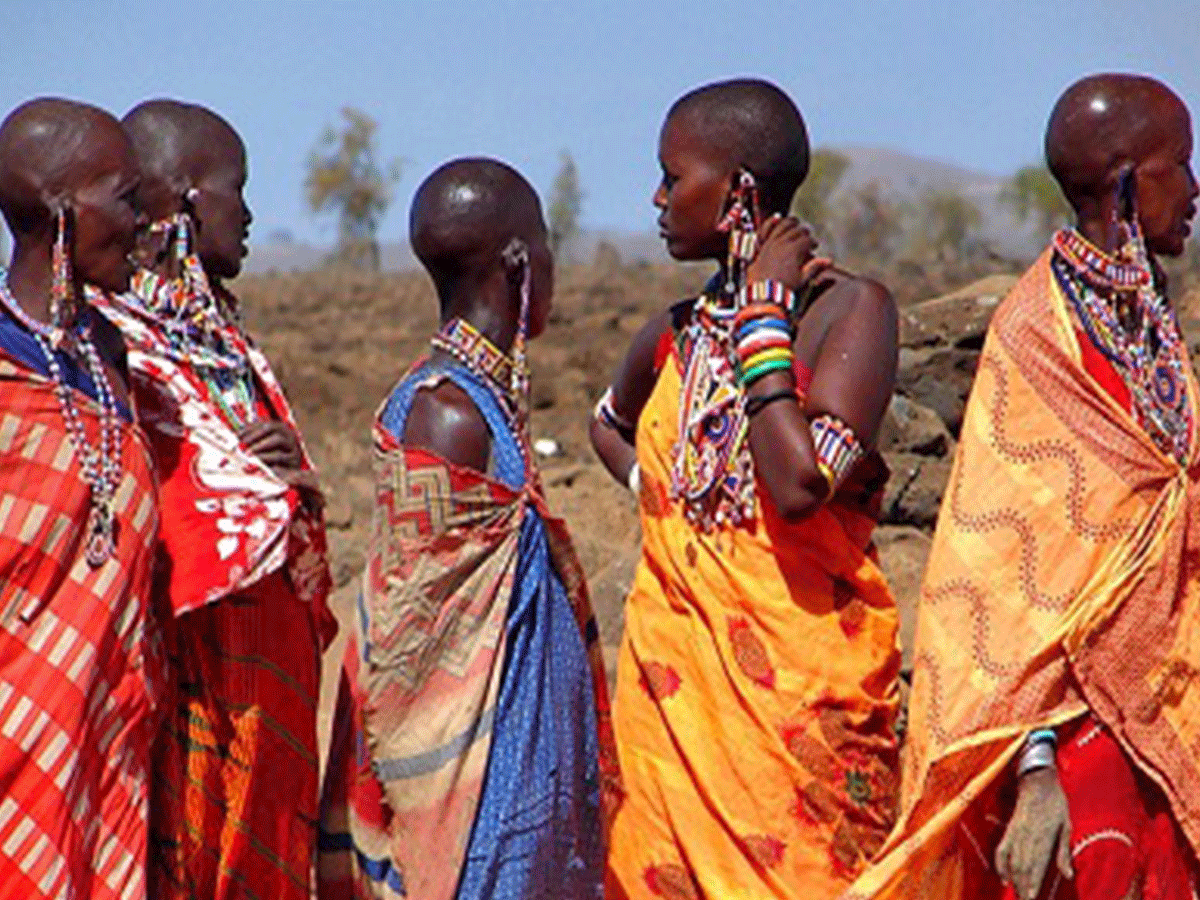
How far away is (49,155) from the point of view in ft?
15.8

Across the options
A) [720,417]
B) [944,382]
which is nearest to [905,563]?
[944,382]

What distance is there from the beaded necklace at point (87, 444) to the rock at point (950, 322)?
3.98 m

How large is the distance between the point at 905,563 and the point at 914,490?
1.09 feet

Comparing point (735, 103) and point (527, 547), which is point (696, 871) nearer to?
point (527, 547)

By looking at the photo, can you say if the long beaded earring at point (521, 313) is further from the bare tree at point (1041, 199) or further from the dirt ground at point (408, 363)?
the bare tree at point (1041, 199)

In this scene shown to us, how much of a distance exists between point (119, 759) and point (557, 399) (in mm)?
14792

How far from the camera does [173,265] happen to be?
541 centimetres

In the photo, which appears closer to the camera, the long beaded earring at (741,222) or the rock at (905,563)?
the long beaded earring at (741,222)

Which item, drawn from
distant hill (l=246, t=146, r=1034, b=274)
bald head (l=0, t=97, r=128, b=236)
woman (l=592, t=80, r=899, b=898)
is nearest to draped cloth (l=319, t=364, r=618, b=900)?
woman (l=592, t=80, r=899, b=898)

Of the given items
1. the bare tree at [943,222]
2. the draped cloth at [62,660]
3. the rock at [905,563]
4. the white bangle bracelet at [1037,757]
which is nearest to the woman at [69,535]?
the draped cloth at [62,660]

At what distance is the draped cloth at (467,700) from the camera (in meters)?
5.05

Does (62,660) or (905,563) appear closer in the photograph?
(62,660)

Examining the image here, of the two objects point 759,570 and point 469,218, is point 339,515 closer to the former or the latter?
point 469,218

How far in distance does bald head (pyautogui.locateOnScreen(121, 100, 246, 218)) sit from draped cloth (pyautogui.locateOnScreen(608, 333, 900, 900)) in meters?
1.31
